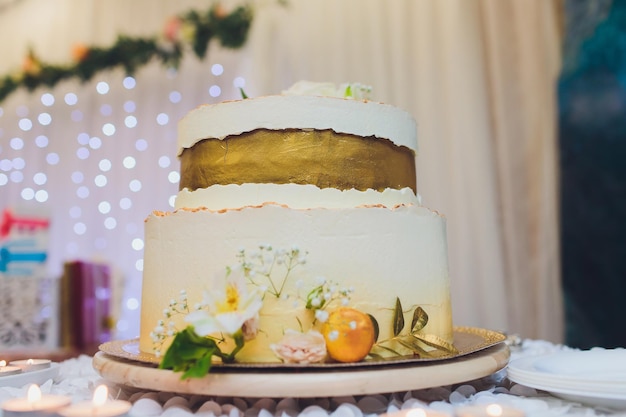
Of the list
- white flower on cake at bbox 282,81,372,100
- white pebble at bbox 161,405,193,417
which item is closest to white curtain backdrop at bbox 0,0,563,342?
white flower on cake at bbox 282,81,372,100

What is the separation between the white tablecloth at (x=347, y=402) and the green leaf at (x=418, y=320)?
12cm

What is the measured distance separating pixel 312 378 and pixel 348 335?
0.32 feet

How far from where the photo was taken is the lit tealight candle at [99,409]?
31.6 inches

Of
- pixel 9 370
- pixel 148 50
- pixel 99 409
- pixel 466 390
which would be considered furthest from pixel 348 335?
pixel 148 50

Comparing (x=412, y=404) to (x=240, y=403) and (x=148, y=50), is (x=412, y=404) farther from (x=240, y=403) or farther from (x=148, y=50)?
(x=148, y=50)

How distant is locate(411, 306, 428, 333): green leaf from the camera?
3.61ft

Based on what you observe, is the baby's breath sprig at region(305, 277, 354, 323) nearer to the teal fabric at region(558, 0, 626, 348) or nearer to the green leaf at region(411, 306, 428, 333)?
the green leaf at region(411, 306, 428, 333)

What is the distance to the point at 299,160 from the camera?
115cm

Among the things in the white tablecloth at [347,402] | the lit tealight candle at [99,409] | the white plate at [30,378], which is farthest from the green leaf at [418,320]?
the white plate at [30,378]

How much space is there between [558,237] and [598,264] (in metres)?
0.20

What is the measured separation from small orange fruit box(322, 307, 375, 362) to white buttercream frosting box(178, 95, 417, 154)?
0.40m

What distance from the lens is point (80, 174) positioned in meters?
3.93

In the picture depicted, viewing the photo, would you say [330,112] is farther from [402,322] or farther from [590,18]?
[590,18]

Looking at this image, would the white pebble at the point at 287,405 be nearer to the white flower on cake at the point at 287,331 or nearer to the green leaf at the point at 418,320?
the white flower on cake at the point at 287,331
